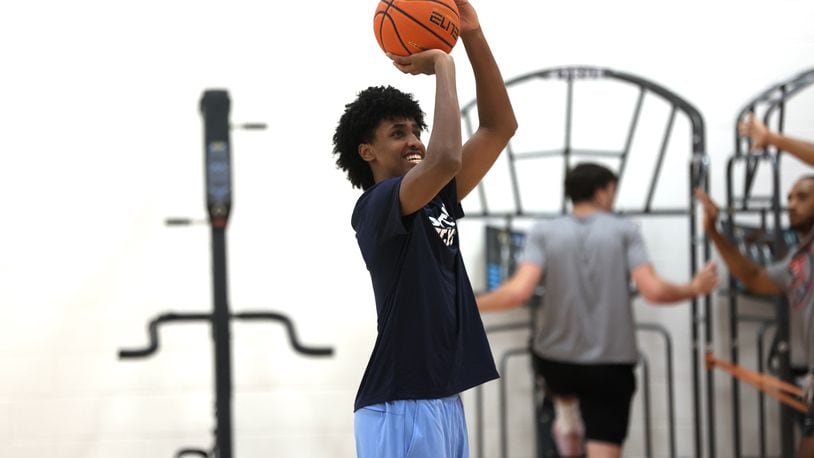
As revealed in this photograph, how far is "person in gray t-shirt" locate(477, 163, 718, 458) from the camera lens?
3.40m

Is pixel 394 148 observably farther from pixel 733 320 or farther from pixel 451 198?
pixel 733 320

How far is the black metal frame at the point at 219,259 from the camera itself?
3164mm

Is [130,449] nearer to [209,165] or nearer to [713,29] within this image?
[209,165]

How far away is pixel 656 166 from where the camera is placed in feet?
12.7

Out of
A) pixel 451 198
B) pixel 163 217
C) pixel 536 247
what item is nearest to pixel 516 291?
pixel 536 247

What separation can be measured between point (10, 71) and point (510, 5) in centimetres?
187

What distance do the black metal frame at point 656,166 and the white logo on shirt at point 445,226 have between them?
169 centimetres

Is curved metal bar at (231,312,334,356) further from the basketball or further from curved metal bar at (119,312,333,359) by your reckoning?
the basketball

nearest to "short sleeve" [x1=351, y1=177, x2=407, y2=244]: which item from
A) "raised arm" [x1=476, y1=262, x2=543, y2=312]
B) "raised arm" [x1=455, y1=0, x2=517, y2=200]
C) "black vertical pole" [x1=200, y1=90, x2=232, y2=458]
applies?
"raised arm" [x1=455, y1=0, x2=517, y2=200]

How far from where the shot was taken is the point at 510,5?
3834 millimetres

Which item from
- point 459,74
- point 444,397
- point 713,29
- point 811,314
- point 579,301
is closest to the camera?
point 444,397

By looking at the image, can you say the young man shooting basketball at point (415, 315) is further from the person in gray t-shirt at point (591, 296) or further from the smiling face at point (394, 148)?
the person in gray t-shirt at point (591, 296)

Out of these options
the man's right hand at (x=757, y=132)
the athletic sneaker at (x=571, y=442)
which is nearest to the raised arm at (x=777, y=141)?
the man's right hand at (x=757, y=132)

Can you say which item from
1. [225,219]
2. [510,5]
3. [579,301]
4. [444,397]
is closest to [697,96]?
[510,5]
